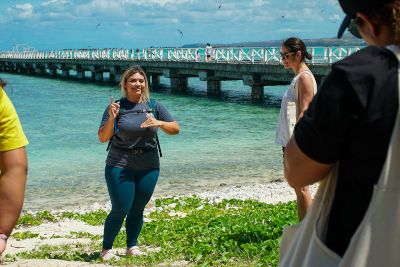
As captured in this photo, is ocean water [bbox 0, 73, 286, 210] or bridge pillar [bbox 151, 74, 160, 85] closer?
ocean water [bbox 0, 73, 286, 210]

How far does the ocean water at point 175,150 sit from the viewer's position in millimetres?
13281

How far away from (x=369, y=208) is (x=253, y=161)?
1474 cm

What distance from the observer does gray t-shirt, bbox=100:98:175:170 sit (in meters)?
5.06

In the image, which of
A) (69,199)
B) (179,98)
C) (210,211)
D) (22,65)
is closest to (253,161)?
(69,199)

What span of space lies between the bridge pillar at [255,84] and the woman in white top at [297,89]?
90.6 feet

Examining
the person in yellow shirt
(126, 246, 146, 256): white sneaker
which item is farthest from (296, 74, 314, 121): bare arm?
the person in yellow shirt

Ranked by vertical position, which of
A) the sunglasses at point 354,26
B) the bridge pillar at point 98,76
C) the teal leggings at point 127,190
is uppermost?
the sunglasses at point 354,26

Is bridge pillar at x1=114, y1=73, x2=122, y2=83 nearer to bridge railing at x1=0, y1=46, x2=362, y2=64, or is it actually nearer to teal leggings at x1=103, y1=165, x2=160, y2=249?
bridge railing at x1=0, y1=46, x2=362, y2=64

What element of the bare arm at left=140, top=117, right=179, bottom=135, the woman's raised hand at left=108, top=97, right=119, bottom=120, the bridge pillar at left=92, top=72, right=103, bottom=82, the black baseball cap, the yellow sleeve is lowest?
the bridge pillar at left=92, top=72, right=103, bottom=82

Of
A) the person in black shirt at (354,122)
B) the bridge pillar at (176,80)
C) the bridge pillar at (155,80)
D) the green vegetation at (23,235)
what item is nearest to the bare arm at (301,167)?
the person in black shirt at (354,122)

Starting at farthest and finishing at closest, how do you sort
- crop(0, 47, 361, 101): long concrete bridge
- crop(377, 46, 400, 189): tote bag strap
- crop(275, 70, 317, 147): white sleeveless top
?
1. crop(0, 47, 361, 101): long concrete bridge
2. crop(275, 70, 317, 147): white sleeveless top
3. crop(377, 46, 400, 189): tote bag strap

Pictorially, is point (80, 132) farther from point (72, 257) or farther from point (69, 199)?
point (72, 257)

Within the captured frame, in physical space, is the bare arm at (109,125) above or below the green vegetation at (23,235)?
above

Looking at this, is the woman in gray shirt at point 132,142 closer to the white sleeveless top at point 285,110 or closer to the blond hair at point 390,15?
the white sleeveless top at point 285,110
